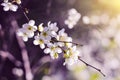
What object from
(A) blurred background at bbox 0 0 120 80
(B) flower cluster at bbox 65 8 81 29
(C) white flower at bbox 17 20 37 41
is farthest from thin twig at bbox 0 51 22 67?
(C) white flower at bbox 17 20 37 41

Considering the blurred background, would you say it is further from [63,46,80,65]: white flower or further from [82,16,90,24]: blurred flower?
[63,46,80,65]: white flower

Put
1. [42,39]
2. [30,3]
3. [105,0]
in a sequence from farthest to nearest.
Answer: [105,0]
[30,3]
[42,39]

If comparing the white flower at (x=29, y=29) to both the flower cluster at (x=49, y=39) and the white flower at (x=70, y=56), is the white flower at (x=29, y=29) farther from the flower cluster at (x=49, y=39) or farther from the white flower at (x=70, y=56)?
the white flower at (x=70, y=56)

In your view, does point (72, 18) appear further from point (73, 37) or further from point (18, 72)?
point (18, 72)

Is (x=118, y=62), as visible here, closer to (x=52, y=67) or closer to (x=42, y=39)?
(x=52, y=67)

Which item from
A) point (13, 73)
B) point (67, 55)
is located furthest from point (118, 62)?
point (67, 55)

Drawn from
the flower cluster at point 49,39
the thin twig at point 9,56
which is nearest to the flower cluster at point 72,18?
the thin twig at point 9,56
